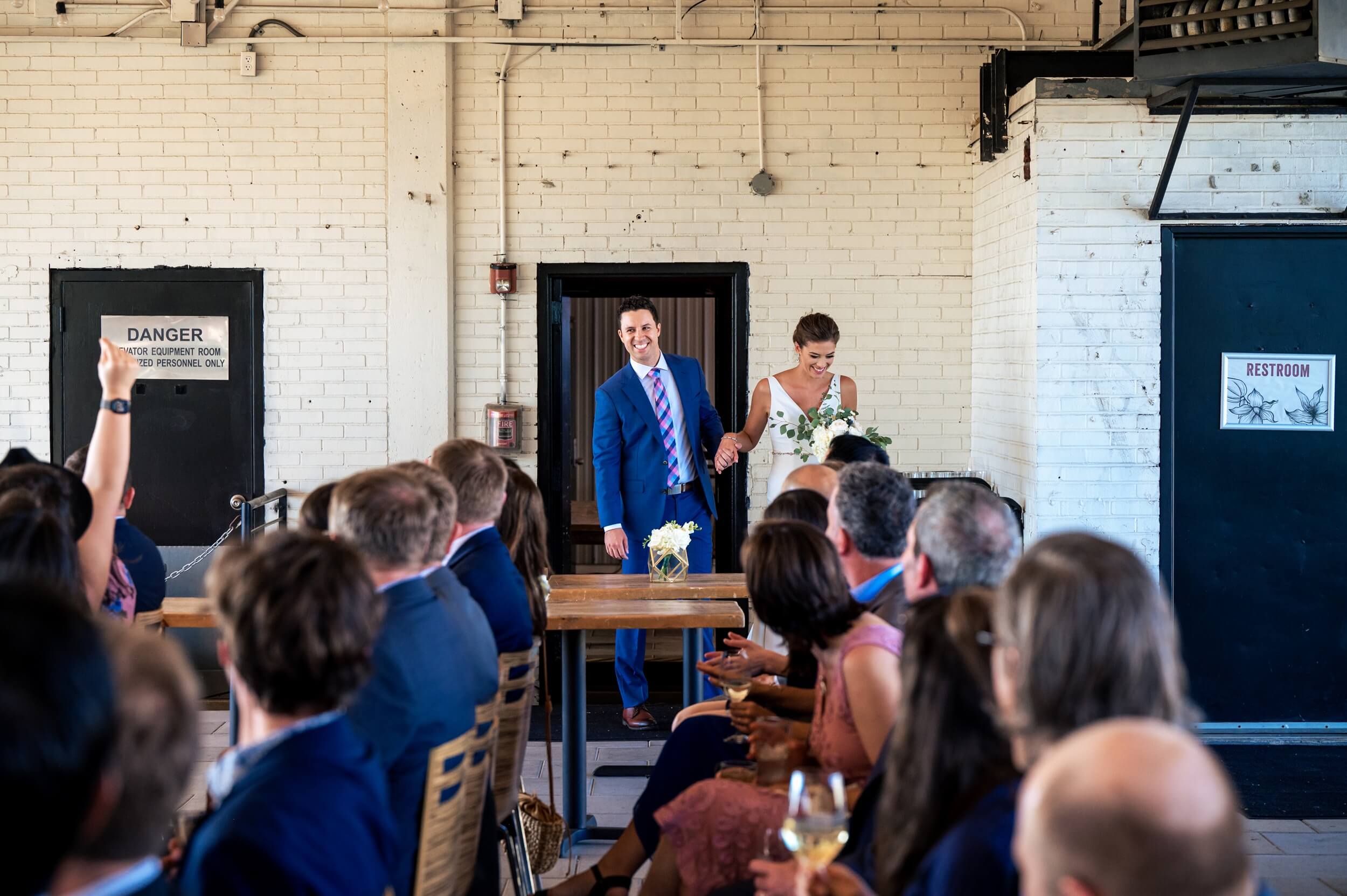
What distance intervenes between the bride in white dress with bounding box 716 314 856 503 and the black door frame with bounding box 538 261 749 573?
832 millimetres

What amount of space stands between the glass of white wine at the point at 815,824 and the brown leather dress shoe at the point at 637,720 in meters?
3.84

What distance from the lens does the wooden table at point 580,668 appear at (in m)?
4.00

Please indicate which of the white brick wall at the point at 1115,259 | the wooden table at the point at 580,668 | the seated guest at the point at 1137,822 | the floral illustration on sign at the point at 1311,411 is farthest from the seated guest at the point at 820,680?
→ the floral illustration on sign at the point at 1311,411

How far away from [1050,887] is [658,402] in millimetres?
4658

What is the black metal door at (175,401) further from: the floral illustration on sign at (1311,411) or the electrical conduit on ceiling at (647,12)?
the floral illustration on sign at (1311,411)

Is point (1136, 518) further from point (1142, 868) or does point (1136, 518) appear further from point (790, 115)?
point (1142, 868)

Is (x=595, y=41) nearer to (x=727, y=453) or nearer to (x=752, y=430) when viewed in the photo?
(x=752, y=430)

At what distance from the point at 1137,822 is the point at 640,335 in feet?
15.1

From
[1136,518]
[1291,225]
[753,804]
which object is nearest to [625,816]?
[753,804]

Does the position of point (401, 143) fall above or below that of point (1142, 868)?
above

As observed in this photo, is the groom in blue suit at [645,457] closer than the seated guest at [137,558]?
No

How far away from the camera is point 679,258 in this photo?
6527 millimetres

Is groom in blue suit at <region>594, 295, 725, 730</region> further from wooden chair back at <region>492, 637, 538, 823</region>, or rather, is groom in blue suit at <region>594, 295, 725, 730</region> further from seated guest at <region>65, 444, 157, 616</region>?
wooden chair back at <region>492, 637, 538, 823</region>

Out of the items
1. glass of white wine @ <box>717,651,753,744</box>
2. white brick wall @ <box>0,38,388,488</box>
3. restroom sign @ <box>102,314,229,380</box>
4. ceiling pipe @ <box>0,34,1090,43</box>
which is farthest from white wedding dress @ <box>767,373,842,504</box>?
restroom sign @ <box>102,314,229,380</box>
